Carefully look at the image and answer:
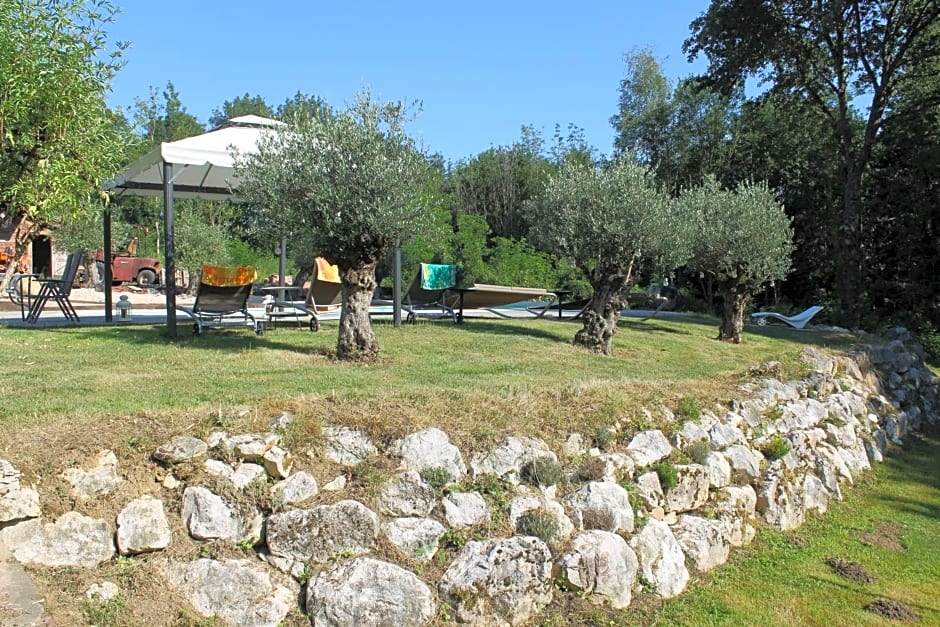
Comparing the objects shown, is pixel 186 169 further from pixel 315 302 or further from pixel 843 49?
pixel 843 49

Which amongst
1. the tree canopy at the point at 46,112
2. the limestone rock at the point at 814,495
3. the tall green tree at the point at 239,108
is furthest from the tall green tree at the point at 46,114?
the tall green tree at the point at 239,108

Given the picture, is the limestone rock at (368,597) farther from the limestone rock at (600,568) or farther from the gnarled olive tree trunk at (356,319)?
the gnarled olive tree trunk at (356,319)

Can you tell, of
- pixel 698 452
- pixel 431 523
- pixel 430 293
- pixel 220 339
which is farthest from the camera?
pixel 430 293

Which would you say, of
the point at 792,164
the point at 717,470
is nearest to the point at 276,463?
the point at 717,470

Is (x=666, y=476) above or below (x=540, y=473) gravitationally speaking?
below

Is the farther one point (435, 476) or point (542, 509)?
point (542, 509)

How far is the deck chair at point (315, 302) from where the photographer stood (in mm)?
9484

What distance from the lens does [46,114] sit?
5.89 metres

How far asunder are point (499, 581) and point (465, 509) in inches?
19.5

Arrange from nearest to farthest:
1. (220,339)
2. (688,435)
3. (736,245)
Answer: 1. (688,435)
2. (220,339)
3. (736,245)

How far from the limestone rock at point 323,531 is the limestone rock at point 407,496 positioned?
0.16 meters

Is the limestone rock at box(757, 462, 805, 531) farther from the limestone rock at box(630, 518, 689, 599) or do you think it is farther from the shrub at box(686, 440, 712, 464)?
the limestone rock at box(630, 518, 689, 599)

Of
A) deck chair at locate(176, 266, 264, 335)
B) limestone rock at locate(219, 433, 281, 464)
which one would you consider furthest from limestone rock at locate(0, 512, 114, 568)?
deck chair at locate(176, 266, 264, 335)

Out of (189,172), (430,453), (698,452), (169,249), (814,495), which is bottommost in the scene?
(814,495)
